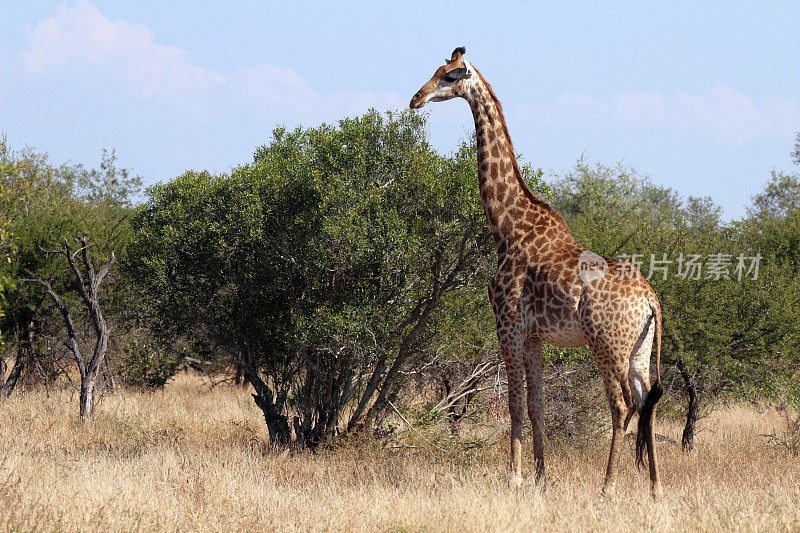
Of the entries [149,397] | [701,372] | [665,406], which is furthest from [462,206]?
[149,397]

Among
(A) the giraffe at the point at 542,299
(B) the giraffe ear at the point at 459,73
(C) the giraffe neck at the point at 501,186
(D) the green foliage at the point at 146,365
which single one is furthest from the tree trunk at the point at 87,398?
(B) the giraffe ear at the point at 459,73

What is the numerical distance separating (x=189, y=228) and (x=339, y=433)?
401 cm

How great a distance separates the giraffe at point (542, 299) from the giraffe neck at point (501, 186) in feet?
0.04

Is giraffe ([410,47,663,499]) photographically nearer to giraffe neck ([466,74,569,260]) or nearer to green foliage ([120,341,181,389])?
giraffe neck ([466,74,569,260])

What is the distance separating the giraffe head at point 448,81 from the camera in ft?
30.6

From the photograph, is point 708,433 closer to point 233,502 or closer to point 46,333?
point 233,502

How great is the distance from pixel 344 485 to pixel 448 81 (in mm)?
5184

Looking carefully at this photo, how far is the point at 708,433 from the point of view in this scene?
52.2ft

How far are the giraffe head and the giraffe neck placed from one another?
0.55 ft

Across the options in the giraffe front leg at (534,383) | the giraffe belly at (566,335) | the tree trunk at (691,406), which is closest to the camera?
the giraffe belly at (566,335)

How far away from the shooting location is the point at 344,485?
933 centimetres

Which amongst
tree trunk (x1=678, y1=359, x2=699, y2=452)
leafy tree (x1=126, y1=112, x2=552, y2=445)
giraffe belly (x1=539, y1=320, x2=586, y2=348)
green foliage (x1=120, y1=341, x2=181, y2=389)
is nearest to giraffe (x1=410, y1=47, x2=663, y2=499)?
giraffe belly (x1=539, y1=320, x2=586, y2=348)

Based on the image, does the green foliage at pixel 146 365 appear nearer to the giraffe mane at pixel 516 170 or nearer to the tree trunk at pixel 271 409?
the tree trunk at pixel 271 409

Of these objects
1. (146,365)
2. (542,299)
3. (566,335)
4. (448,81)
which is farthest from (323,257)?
(146,365)
